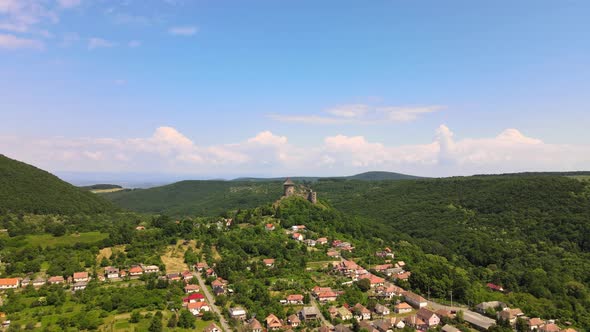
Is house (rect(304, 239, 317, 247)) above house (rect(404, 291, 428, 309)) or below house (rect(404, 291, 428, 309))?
above

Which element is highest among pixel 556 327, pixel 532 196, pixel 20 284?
pixel 532 196

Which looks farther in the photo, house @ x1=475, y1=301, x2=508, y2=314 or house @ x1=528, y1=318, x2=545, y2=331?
house @ x1=475, y1=301, x2=508, y2=314

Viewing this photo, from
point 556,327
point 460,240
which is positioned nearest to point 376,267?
point 556,327

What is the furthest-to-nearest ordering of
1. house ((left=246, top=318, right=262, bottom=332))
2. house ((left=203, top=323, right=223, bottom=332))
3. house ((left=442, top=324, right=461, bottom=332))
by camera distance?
house ((left=442, top=324, right=461, bottom=332)) < house ((left=246, top=318, right=262, bottom=332)) < house ((left=203, top=323, right=223, bottom=332))

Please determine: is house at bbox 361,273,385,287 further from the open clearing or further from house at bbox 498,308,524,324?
the open clearing

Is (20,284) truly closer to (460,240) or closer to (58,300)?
(58,300)

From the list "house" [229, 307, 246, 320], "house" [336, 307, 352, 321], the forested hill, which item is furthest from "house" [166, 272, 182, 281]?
the forested hill
